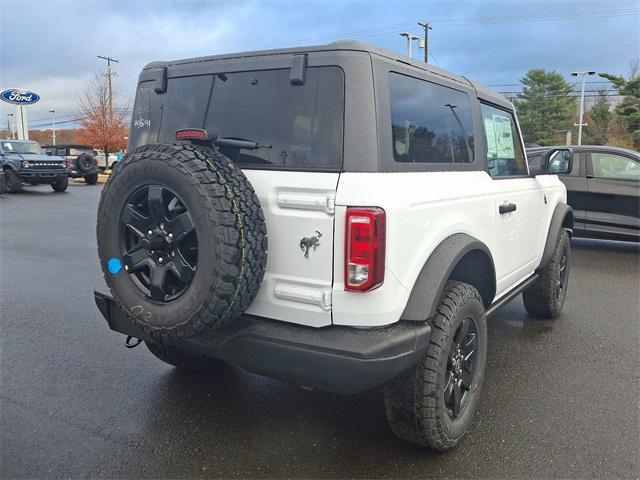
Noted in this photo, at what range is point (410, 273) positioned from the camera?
2.47 m

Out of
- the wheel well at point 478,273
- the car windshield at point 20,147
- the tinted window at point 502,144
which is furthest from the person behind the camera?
the car windshield at point 20,147

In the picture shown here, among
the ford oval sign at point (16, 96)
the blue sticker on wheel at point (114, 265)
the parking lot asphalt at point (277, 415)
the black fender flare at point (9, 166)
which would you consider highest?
the ford oval sign at point (16, 96)

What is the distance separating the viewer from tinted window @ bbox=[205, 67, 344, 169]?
2482mm

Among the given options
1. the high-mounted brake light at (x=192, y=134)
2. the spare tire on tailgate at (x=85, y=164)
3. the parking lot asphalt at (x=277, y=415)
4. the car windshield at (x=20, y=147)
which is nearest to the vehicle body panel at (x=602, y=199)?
the parking lot asphalt at (x=277, y=415)

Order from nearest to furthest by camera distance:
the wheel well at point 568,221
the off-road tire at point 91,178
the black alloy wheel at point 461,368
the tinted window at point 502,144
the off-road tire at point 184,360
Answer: the black alloy wheel at point 461,368
the off-road tire at point 184,360
the tinted window at point 502,144
the wheel well at point 568,221
the off-road tire at point 91,178

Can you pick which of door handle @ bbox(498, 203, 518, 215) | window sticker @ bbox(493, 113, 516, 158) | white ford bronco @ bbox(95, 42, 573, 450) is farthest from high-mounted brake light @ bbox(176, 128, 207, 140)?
window sticker @ bbox(493, 113, 516, 158)

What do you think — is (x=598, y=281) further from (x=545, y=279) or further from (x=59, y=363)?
(x=59, y=363)

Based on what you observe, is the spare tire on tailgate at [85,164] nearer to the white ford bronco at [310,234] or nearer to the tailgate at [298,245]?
the white ford bronco at [310,234]

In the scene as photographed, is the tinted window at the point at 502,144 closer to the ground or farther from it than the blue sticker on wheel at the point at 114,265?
Result: farther from it

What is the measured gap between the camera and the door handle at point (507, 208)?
3467 mm

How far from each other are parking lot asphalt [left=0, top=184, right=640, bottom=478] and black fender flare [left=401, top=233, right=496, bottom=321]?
2.73ft

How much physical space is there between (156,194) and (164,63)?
1213 millimetres

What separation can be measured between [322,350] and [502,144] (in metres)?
2.42

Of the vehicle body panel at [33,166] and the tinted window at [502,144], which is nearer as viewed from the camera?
the tinted window at [502,144]
